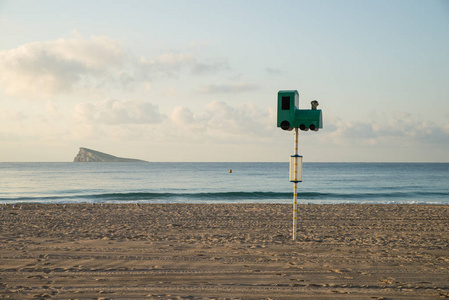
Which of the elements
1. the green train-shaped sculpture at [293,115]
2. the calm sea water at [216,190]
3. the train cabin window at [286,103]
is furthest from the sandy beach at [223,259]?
the calm sea water at [216,190]

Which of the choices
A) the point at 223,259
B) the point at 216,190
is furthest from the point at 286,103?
the point at 216,190

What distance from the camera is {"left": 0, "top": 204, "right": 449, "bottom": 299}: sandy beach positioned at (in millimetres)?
5828

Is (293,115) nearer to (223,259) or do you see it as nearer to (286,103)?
(286,103)

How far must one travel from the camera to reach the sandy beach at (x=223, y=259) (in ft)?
19.1

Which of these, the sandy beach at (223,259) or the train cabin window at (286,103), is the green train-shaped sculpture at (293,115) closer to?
the train cabin window at (286,103)

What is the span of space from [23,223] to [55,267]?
692 centimetres

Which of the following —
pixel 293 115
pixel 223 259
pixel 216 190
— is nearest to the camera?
pixel 223 259

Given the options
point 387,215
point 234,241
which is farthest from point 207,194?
point 234,241

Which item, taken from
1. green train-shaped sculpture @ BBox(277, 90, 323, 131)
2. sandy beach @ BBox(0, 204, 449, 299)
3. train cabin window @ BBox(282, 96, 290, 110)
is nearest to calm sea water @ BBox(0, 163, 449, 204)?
sandy beach @ BBox(0, 204, 449, 299)

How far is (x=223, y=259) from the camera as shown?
25.1 feet

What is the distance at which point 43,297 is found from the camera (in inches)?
217

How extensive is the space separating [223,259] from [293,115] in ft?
11.9

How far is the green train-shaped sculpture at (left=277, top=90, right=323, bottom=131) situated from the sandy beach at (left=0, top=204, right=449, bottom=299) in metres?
2.88

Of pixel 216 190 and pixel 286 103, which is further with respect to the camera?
pixel 216 190
